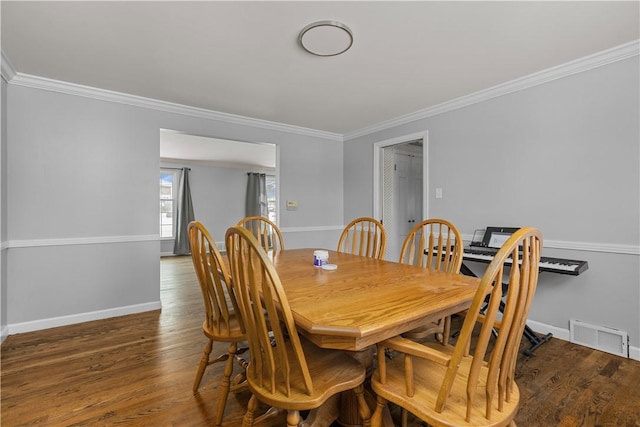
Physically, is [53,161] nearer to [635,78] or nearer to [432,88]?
[432,88]

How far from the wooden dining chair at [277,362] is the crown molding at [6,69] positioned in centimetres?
258

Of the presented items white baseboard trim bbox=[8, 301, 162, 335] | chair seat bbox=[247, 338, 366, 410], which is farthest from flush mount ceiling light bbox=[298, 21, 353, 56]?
white baseboard trim bbox=[8, 301, 162, 335]

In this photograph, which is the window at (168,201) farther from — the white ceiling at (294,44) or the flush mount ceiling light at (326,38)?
the flush mount ceiling light at (326,38)

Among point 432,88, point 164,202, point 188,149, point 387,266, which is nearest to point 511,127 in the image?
point 432,88

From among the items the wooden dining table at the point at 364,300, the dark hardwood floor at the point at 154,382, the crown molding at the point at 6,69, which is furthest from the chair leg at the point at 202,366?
the crown molding at the point at 6,69

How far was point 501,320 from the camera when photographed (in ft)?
3.14

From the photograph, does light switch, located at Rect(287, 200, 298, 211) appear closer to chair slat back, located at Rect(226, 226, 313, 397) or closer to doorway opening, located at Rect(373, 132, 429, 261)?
doorway opening, located at Rect(373, 132, 429, 261)

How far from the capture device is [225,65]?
2.51 meters

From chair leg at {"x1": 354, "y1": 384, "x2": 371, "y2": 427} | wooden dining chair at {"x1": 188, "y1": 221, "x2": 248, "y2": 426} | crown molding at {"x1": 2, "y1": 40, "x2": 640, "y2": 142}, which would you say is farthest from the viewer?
crown molding at {"x1": 2, "y1": 40, "x2": 640, "y2": 142}

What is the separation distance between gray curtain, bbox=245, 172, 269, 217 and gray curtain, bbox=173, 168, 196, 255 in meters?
1.39

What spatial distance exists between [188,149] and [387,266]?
519 centimetres

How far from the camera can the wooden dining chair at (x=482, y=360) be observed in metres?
0.90

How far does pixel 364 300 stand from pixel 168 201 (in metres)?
7.24

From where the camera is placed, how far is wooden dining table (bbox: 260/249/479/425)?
99cm
